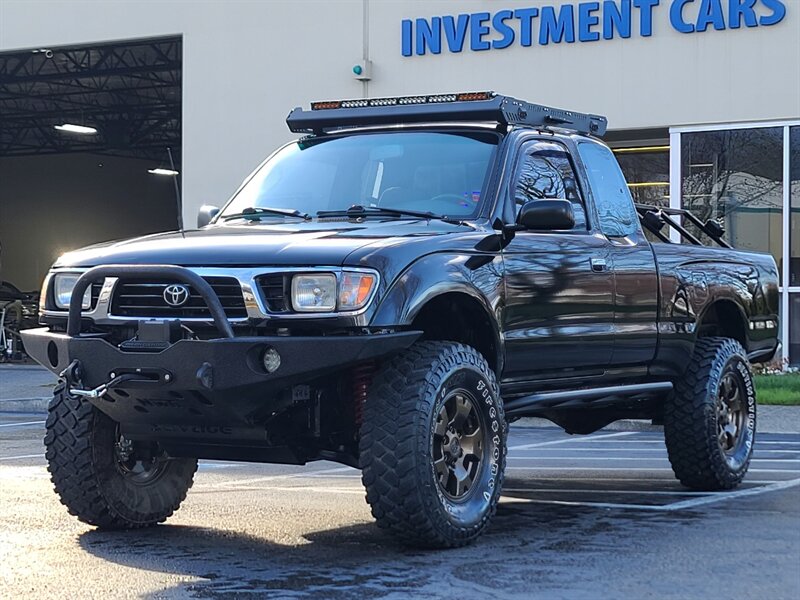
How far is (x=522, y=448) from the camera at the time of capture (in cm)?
1211

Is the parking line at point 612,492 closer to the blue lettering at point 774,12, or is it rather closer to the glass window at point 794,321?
the glass window at point 794,321

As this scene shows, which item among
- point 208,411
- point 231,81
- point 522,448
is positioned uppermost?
point 231,81

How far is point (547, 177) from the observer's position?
25.7 ft

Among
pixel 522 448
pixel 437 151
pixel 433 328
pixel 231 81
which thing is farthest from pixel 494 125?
pixel 231 81

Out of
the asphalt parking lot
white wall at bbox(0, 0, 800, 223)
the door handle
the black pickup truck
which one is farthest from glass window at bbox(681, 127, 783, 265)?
the door handle

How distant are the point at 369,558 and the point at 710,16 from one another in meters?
14.7

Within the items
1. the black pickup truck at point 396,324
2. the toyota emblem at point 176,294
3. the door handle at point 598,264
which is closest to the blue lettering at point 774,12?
the black pickup truck at point 396,324

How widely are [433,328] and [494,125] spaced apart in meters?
1.33

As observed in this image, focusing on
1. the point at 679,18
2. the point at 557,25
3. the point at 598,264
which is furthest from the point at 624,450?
the point at 557,25

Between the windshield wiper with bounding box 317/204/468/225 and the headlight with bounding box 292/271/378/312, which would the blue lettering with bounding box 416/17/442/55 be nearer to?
the windshield wiper with bounding box 317/204/468/225

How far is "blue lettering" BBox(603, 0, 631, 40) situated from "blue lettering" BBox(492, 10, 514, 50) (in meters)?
1.41

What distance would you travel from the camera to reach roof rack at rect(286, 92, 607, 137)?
25.2 feet

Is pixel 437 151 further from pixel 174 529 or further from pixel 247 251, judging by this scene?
pixel 174 529

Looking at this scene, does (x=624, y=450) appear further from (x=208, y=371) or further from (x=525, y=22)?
(x=525, y=22)
